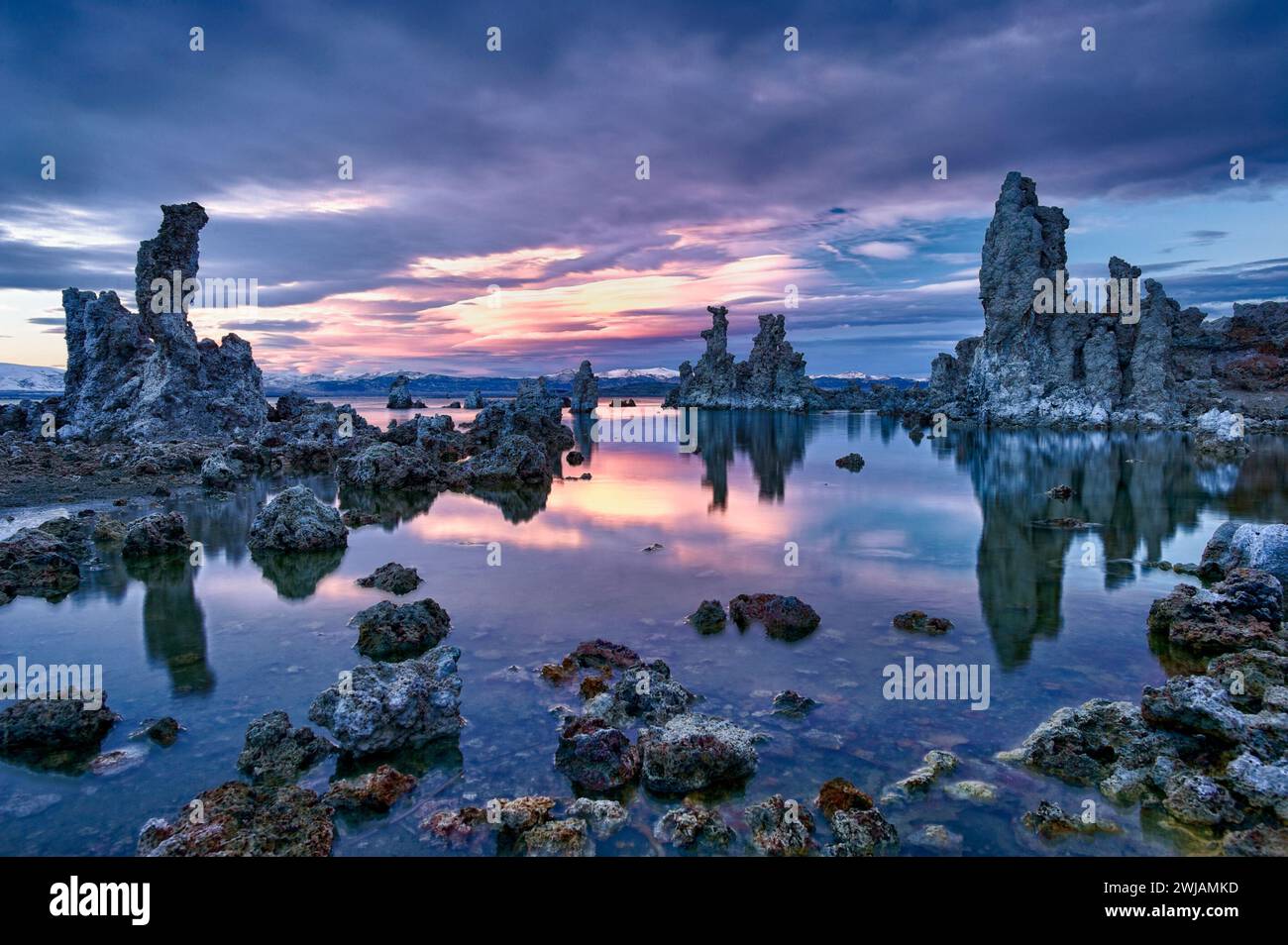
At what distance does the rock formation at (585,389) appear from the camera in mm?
125125

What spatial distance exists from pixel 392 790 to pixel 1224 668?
39.9 ft

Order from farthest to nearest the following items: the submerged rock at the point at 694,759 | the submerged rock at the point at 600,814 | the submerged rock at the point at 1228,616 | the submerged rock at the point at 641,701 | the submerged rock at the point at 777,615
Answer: the submerged rock at the point at 777,615 → the submerged rock at the point at 1228,616 → the submerged rock at the point at 641,701 → the submerged rock at the point at 694,759 → the submerged rock at the point at 600,814

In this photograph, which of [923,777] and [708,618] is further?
[708,618]

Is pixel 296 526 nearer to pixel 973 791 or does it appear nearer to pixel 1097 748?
pixel 973 791

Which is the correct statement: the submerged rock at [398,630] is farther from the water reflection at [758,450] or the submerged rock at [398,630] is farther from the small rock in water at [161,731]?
the water reflection at [758,450]

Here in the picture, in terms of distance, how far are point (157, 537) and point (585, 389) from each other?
359ft

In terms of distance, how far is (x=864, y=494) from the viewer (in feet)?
106

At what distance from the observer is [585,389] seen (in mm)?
127500

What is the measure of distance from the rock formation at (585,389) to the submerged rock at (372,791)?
118m

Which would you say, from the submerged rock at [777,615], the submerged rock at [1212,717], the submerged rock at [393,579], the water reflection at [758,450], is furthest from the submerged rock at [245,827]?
the water reflection at [758,450]

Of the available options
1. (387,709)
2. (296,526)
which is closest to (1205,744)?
(387,709)

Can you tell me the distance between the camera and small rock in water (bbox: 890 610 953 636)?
13617mm

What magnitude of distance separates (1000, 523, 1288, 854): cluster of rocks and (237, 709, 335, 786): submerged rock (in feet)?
27.5

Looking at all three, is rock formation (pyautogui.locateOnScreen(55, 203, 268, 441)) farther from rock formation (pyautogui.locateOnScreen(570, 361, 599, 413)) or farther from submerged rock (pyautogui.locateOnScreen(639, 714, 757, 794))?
rock formation (pyautogui.locateOnScreen(570, 361, 599, 413))
